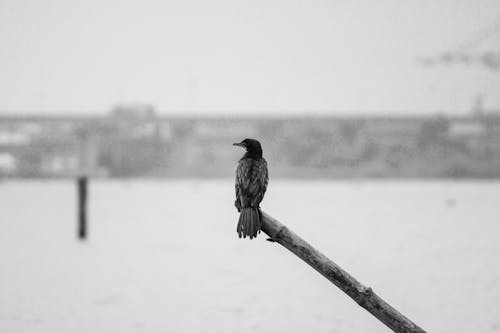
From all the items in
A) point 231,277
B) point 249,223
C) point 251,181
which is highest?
point 251,181

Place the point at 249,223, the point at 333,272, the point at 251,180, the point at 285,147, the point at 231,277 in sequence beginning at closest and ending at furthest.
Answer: the point at 249,223 < the point at 333,272 < the point at 251,180 < the point at 231,277 < the point at 285,147

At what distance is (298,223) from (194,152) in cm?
4849

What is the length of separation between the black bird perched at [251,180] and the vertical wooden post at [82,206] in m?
10.1

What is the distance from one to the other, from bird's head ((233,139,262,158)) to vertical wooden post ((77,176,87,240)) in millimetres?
10133

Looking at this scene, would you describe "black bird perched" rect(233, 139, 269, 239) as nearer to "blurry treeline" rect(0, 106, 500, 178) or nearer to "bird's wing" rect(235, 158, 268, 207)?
"bird's wing" rect(235, 158, 268, 207)

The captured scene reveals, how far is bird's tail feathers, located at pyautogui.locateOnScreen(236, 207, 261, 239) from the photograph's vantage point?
91.1 inches

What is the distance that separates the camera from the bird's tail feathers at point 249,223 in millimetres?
2314

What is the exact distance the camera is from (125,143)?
212ft

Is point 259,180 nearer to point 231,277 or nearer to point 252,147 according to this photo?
point 252,147

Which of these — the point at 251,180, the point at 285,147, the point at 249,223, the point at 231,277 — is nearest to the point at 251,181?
the point at 251,180

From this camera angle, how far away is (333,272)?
2471 mm

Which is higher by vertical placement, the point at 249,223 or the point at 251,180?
the point at 251,180

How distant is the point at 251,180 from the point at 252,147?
19cm

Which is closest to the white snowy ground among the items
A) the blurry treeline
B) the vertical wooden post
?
the vertical wooden post
